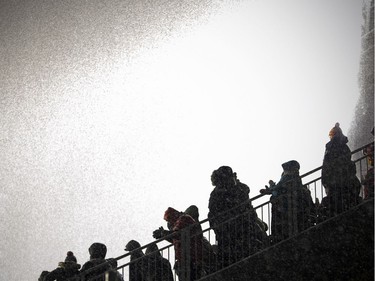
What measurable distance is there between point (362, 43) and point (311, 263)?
27.5 meters

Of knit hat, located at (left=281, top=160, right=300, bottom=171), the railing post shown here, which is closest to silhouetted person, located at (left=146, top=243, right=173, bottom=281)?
the railing post

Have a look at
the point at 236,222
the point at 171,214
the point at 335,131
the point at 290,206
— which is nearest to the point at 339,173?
the point at 290,206

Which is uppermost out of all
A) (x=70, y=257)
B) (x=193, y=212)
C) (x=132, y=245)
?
(x=70, y=257)

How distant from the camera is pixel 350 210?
951cm

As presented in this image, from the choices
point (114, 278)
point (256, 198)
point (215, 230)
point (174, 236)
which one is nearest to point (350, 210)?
point (256, 198)

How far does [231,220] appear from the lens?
9.85 m

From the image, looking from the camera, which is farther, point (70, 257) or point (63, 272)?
point (70, 257)

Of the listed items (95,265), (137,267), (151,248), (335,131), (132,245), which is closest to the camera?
(95,265)

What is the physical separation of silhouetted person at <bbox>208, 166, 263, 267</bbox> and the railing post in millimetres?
433

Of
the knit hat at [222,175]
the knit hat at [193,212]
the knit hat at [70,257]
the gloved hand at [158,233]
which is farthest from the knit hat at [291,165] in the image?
the knit hat at [70,257]

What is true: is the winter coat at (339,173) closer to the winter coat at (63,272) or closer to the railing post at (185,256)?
the railing post at (185,256)

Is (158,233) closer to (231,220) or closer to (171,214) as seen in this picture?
(171,214)

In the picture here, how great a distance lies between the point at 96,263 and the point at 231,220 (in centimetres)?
220

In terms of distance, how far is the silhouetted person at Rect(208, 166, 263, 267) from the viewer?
985 cm
